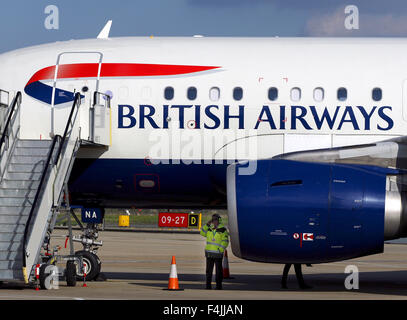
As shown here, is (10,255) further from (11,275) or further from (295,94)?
(295,94)

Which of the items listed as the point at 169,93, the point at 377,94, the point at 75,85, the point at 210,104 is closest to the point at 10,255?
the point at 75,85

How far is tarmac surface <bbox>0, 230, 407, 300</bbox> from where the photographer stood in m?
20.1

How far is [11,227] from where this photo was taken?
68.7ft

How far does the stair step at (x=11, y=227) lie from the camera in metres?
20.9

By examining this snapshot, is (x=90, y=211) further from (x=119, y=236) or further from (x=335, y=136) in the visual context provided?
(x=119, y=236)

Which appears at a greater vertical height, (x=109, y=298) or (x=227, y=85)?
(x=227, y=85)

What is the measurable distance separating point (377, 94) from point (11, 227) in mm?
8769

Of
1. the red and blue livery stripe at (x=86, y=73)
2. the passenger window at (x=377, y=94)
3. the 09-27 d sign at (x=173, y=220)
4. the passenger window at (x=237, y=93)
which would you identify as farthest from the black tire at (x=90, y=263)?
the passenger window at (x=377, y=94)

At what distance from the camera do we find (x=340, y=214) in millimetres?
18797

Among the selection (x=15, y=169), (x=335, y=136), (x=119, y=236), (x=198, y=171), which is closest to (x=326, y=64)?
(x=335, y=136)

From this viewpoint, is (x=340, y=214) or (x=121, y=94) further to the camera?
(x=121, y=94)

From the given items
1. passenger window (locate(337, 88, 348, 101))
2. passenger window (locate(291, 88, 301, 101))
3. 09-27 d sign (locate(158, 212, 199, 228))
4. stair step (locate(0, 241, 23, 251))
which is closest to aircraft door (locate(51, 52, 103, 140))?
09-27 d sign (locate(158, 212, 199, 228))

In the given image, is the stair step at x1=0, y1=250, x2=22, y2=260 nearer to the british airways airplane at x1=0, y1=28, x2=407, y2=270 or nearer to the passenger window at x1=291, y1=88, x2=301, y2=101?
the british airways airplane at x1=0, y1=28, x2=407, y2=270
